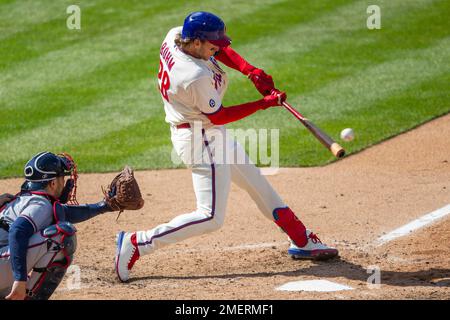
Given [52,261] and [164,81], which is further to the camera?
[164,81]

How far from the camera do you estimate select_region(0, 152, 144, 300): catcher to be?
192 inches

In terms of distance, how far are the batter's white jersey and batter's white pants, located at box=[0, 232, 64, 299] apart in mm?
1357

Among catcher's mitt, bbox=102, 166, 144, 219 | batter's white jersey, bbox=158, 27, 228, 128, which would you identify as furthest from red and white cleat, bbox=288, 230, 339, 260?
catcher's mitt, bbox=102, 166, 144, 219

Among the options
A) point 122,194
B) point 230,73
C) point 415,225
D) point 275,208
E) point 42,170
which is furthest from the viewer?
point 230,73

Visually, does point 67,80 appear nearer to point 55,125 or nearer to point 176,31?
point 55,125

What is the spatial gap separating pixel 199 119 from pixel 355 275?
1.51 meters

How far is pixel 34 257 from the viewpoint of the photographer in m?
5.01

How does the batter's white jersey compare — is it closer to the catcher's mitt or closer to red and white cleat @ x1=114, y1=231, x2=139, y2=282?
the catcher's mitt

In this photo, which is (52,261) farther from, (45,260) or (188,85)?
(188,85)

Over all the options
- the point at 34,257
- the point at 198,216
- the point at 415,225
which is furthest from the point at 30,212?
the point at 415,225

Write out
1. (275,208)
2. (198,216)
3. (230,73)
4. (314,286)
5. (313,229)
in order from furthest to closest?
(230,73), (313,229), (275,208), (198,216), (314,286)

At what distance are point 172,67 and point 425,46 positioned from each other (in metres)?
7.14

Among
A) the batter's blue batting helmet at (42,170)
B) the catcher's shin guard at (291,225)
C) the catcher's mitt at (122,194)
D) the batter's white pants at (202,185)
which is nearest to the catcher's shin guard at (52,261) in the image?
the batter's blue batting helmet at (42,170)
